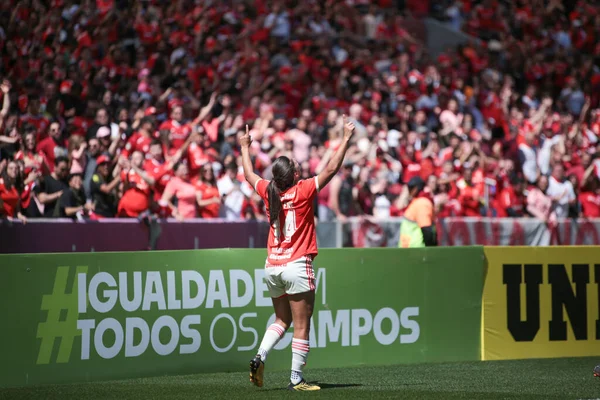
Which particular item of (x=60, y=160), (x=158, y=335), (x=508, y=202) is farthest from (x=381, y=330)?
(x=508, y=202)

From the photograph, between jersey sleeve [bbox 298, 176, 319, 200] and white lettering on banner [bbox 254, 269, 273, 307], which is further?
white lettering on banner [bbox 254, 269, 273, 307]

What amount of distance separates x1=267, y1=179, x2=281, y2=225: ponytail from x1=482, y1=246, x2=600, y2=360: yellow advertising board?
392cm

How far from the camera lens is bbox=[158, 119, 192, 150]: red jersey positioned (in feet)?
55.3

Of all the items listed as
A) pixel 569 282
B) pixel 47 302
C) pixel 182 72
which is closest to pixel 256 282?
pixel 47 302

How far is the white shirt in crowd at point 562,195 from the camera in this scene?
19.8 meters

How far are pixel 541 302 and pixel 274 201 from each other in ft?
15.0

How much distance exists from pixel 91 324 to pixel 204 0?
13811 mm

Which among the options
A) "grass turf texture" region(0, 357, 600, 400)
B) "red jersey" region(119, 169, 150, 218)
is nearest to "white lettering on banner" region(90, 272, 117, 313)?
"grass turf texture" region(0, 357, 600, 400)

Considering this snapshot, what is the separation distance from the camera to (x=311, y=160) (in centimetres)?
1823

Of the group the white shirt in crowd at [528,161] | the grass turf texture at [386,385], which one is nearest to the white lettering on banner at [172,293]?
the grass turf texture at [386,385]

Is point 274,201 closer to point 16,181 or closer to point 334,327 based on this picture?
point 334,327

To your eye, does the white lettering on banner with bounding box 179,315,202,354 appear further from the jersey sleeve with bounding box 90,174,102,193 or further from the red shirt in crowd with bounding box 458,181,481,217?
the red shirt in crowd with bounding box 458,181,481,217

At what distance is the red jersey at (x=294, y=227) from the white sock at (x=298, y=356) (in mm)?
701

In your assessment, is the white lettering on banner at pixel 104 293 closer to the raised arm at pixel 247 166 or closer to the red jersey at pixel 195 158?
the raised arm at pixel 247 166
